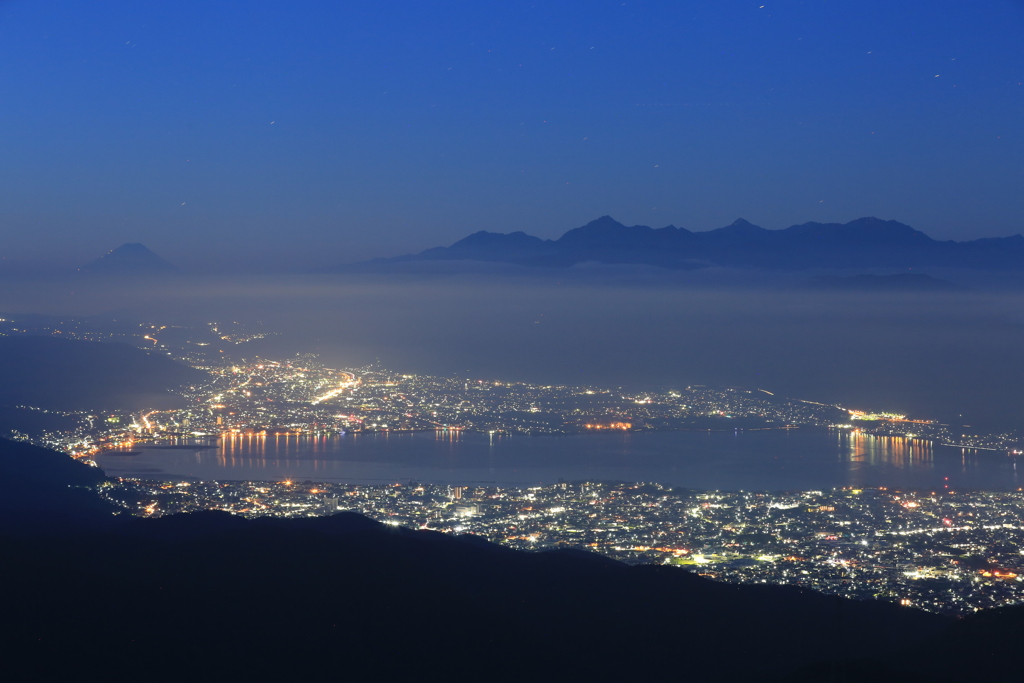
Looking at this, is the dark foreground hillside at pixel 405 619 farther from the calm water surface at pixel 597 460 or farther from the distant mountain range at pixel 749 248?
the distant mountain range at pixel 749 248

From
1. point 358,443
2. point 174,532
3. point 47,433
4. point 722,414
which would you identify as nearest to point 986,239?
point 722,414

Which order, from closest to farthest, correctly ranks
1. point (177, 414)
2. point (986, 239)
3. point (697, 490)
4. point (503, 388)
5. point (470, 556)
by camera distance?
point (470, 556) < point (697, 490) < point (177, 414) < point (503, 388) < point (986, 239)

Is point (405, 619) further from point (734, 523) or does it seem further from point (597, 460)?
point (597, 460)

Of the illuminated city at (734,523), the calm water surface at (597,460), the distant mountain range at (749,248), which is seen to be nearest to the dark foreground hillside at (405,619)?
the illuminated city at (734,523)

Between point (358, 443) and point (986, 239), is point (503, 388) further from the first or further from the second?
point (986, 239)

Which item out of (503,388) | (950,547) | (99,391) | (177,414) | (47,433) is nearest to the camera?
(950,547)

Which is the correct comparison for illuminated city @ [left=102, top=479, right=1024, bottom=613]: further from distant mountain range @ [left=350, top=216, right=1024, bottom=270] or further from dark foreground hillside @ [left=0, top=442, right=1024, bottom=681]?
distant mountain range @ [left=350, top=216, right=1024, bottom=270]

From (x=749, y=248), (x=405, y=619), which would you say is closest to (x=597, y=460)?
(x=405, y=619)
